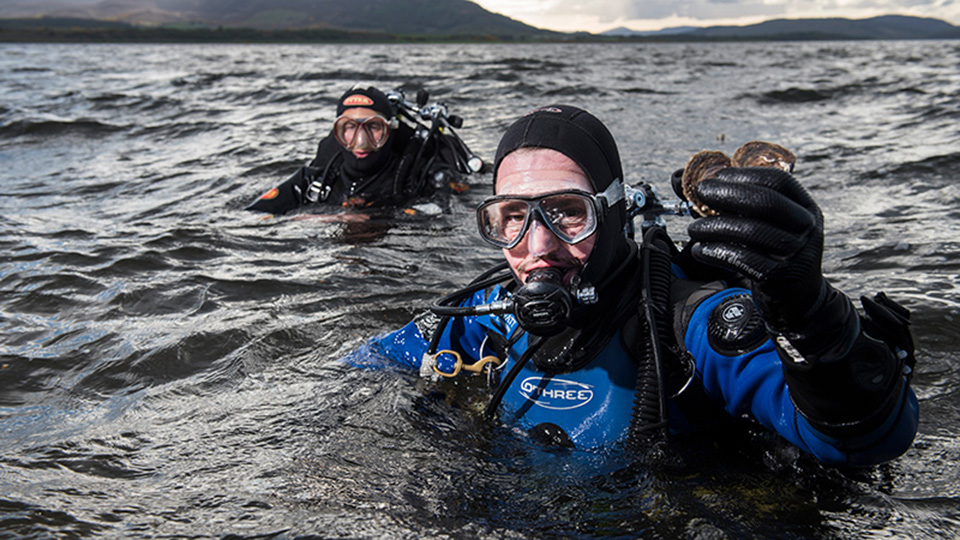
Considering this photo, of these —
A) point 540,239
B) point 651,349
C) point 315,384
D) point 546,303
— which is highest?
point 540,239

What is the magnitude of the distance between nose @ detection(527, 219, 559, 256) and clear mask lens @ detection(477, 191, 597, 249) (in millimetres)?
14

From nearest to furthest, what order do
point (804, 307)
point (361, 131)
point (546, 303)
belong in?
point (804, 307) → point (546, 303) → point (361, 131)

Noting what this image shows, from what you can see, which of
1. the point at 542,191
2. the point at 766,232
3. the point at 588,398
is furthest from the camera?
the point at 588,398

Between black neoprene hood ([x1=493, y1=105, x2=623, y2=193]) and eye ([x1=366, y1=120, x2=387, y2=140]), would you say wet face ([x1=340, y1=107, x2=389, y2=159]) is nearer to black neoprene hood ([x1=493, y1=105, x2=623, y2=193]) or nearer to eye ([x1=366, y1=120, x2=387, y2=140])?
eye ([x1=366, y1=120, x2=387, y2=140])

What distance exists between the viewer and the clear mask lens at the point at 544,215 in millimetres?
2184

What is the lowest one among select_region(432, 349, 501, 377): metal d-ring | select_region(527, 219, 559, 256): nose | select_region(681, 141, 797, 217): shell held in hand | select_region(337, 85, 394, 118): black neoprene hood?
select_region(432, 349, 501, 377): metal d-ring

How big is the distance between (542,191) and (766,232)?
917 millimetres

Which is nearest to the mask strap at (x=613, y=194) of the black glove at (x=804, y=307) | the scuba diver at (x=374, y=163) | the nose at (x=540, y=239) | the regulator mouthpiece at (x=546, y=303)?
the nose at (x=540, y=239)

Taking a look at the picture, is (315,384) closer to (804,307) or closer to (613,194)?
(613,194)

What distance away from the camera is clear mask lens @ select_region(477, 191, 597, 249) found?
2.18 meters

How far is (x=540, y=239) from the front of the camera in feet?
7.17

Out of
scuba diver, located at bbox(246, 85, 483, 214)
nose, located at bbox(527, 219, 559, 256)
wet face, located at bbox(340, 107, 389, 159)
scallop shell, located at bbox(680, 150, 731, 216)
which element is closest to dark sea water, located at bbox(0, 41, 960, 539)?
scuba diver, located at bbox(246, 85, 483, 214)

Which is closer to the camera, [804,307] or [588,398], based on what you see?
[804,307]

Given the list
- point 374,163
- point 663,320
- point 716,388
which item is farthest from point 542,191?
point 374,163
